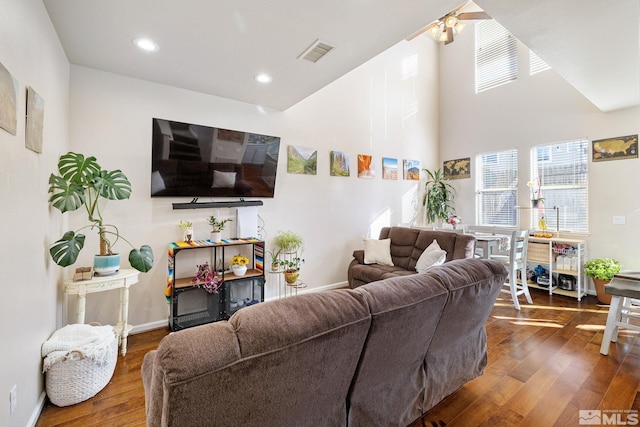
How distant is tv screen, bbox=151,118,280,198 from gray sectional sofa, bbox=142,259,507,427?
217 cm

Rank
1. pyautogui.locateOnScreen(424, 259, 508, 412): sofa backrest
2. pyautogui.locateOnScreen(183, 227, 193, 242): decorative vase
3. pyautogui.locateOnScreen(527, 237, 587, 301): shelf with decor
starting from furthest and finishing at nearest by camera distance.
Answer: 1. pyautogui.locateOnScreen(527, 237, 587, 301): shelf with decor
2. pyautogui.locateOnScreen(183, 227, 193, 242): decorative vase
3. pyautogui.locateOnScreen(424, 259, 508, 412): sofa backrest

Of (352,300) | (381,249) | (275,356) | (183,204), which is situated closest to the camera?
(275,356)

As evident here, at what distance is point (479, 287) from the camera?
5.23 ft

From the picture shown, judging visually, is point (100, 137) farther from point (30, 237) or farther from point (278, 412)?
point (278, 412)

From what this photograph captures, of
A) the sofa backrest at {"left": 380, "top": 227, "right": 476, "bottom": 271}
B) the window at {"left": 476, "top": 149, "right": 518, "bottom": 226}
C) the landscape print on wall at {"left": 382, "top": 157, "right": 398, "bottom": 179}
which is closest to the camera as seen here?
the sofa backrest at {"left": 380, "top": 227, "right": 476, "bottom": 271}

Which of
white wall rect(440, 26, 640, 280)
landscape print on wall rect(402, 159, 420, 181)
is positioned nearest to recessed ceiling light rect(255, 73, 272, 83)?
landscape print on wall rect(402, 159, 420, 181)

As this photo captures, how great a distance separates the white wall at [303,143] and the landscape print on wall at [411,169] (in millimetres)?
126

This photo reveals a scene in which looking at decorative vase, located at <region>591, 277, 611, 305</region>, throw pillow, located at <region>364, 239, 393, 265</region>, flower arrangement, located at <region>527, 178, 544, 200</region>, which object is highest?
flower arrangement, located at <region>527, 178, 544, 200</region>

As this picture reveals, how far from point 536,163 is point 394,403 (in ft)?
15.8

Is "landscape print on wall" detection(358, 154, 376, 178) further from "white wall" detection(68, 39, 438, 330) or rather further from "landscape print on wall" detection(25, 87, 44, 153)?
"landscape print on wall" detection(25, 87, 44, 153)

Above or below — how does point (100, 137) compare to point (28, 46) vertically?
below

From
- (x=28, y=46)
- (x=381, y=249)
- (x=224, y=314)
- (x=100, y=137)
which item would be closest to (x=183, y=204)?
(x=100, y=137)

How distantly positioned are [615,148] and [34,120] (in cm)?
609

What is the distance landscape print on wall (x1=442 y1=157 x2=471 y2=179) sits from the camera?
543 cm
